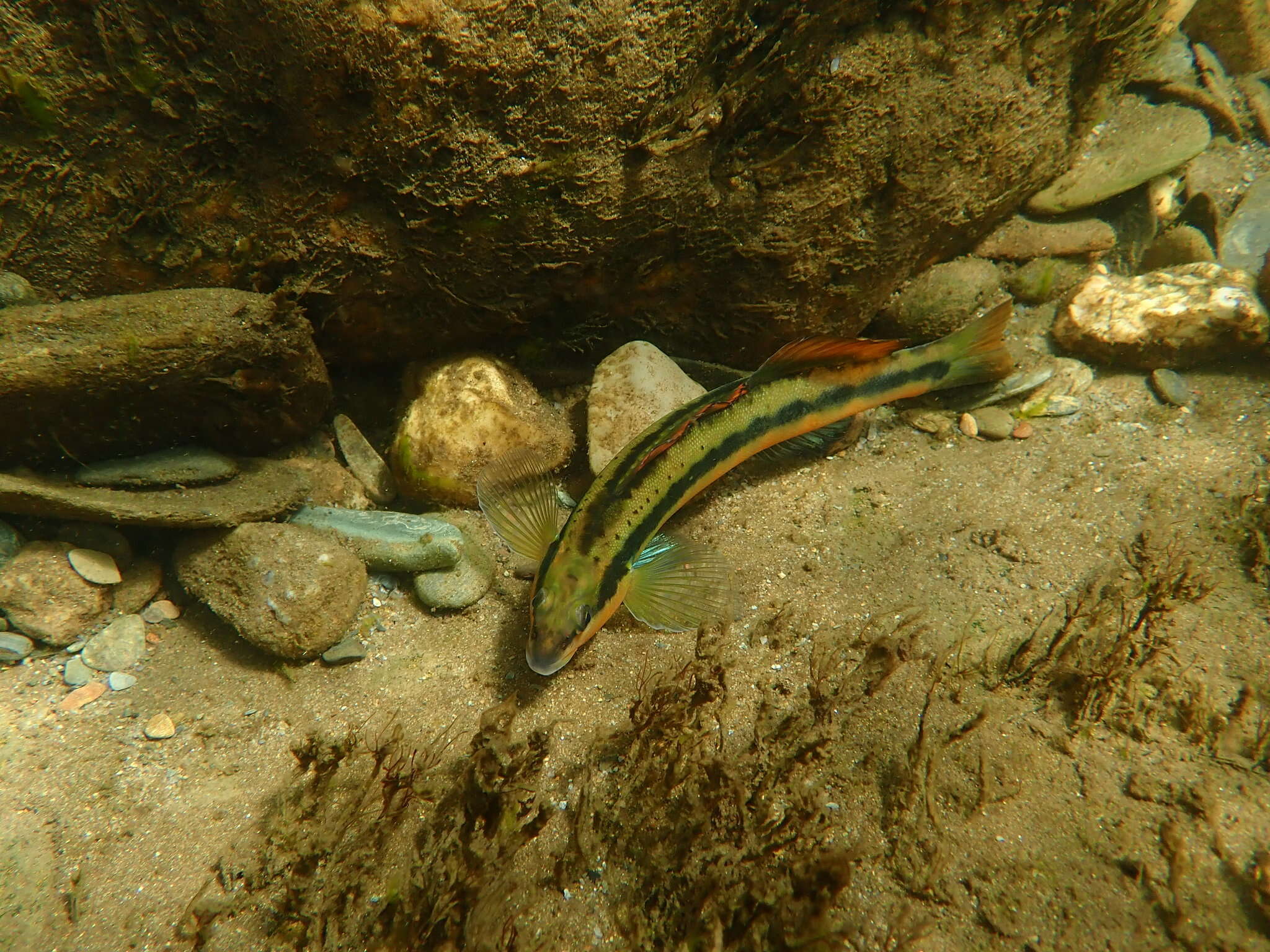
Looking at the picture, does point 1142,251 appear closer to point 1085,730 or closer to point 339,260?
point 1085,730

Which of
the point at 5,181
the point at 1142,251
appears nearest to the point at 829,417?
the point at 1142,251

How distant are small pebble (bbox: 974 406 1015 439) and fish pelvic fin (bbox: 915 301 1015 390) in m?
0.37

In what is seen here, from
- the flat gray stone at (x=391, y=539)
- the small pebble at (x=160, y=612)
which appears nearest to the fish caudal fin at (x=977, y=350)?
the flat gray stone at (x=391, y=539)

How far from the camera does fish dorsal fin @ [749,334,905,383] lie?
132 inches

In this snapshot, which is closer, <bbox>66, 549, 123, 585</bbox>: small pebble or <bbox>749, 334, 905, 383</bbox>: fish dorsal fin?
<bbox>66, 549, 123, 585</bbox>: small pebble

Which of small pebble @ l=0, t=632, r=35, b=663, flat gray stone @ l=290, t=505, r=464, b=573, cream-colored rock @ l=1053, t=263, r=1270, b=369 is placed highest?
cream-colored rock @ l=1053, t=263, r=1270, b=369

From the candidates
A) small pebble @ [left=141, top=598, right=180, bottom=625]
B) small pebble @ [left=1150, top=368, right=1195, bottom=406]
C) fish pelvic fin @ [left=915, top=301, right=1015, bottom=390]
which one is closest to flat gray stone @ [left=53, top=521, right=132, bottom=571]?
small pebble @ [left=141, top=598, right=180, bottom=625]

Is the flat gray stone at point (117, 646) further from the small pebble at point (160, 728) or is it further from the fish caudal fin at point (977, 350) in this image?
the fish caudal fin at point (977, 350)

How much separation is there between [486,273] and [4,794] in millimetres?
3234

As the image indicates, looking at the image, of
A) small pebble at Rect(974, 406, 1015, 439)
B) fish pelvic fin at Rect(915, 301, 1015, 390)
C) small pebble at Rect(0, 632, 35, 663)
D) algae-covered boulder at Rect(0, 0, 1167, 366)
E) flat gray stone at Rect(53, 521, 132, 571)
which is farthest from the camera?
small pebble at Rect(974, 406, 1015, 439)

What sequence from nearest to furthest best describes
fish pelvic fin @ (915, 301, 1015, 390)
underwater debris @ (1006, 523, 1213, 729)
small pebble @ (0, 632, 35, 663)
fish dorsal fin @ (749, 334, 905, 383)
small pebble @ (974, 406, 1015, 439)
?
underwater debris @ (1006, 523, 1213, 729) < small pebble @ (0, 632, 35, 663) < fish dorsal fin @ (749, 334, 905, 383) < fish pelvic fin @ (915, 301, 1015, 390) < small pebble @ (974, 406, 1015, 439)

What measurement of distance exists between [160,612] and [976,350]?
517cm

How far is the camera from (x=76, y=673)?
9.50 feet

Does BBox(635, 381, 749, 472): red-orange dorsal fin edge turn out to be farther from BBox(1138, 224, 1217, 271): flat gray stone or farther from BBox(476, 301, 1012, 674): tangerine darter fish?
BBox(1138, 224, 1217, 271): flat gray stone
